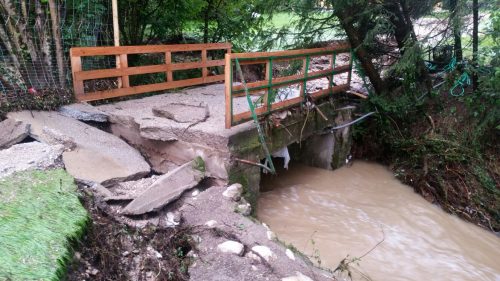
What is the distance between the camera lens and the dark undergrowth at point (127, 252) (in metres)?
2.82

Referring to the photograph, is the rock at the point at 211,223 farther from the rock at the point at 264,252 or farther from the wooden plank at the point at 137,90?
the wooden plank at the point at 137,90

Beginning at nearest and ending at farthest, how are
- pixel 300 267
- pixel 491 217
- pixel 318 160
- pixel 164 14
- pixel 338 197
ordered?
1. pixel 300 267
2. pixel 491 217
3. pixel 338 197
4. pixel 318 160
5. pixel 164 14

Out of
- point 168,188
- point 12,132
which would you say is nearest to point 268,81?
point 168,188

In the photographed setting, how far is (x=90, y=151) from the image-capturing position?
484 centimetres

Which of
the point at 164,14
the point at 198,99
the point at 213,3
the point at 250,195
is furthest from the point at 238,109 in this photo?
the point at 213,3

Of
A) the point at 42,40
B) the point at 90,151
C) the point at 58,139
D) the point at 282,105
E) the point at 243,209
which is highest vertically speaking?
the point at 42,40

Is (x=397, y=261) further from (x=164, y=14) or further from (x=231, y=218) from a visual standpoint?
(x=164, y=14)

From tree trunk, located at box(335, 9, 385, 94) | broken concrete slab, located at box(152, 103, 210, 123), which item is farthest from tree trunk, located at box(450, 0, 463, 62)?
broken concrete slab, located at box(152, 103, 210, 123)

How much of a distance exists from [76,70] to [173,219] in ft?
10.5

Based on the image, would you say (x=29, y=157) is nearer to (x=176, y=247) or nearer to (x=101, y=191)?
(x=101, y=191)

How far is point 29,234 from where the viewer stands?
2713 mm

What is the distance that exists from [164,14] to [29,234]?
702 cm

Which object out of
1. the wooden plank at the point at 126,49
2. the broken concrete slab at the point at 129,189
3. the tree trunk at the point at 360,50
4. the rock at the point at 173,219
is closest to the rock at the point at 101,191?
the broken concrete slab at the point at 129,189

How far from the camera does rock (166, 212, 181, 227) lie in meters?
3.95
